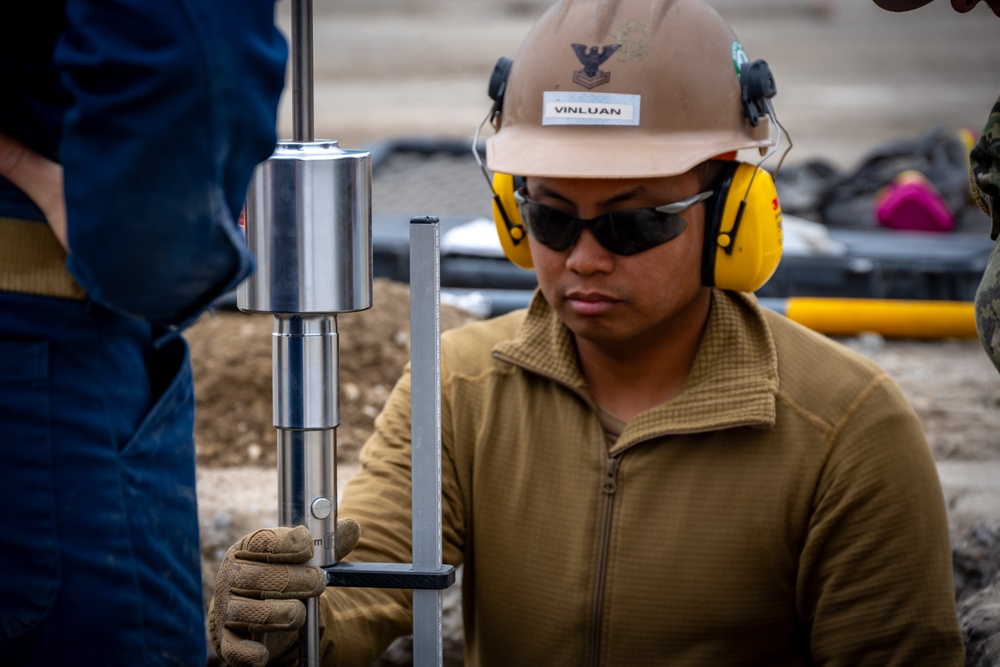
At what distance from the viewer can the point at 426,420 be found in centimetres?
183

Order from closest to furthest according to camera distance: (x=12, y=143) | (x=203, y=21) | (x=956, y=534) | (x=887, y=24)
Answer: (x=203, y=21)
(x=12, y=143)
(x=956, y=534)
(x=887, y=24)

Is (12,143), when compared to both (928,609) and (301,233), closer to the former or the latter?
(301,233)

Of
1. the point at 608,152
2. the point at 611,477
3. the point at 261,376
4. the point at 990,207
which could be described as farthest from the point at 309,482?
the point at 261,376

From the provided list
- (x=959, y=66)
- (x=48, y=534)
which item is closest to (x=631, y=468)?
(x=48, y=534)

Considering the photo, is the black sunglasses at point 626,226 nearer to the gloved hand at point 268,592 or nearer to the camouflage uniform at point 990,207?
the camouflage uniform at point 990,207

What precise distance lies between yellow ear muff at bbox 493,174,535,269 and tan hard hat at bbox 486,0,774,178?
11cm

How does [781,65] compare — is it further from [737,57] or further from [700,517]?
[700,517]

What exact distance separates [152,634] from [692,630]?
105cm

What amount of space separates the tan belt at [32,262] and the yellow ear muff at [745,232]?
3.96ft

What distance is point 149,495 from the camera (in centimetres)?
188

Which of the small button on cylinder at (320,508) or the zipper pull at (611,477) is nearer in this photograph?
the small button on cylinder at (320,508)

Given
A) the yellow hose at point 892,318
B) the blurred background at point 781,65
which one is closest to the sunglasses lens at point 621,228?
the yellow hose at point 892,318

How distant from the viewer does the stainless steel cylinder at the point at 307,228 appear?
5.83 feet

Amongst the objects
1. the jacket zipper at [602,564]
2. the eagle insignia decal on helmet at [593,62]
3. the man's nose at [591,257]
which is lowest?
the jacket zipper at [602,564]
